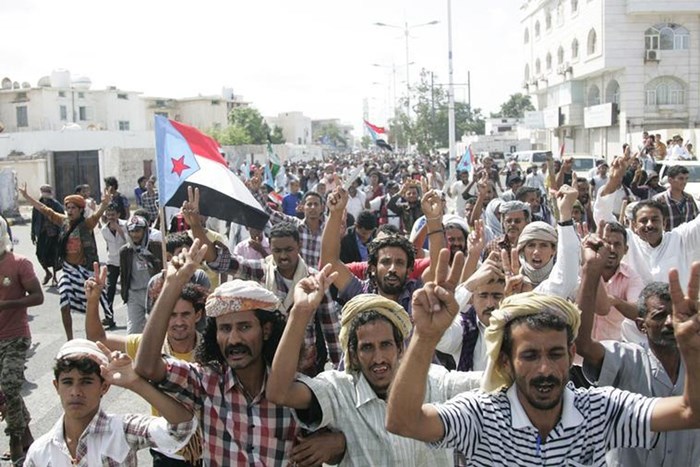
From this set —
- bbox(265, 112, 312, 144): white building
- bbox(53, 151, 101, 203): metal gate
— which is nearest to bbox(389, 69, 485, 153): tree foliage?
bbox(53, 151, 101, 203): metal gate

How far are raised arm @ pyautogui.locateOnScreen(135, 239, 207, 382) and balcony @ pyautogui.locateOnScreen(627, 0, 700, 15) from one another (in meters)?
43.2

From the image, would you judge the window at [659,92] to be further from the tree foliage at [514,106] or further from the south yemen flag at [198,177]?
the tree foliage at [514,106]

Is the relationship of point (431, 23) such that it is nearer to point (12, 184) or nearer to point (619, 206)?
point (12, 184)

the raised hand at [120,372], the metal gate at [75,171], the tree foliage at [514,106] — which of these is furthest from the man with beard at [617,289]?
the tree foliage at [514,106]

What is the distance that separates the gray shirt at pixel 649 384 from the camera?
10.0 feet

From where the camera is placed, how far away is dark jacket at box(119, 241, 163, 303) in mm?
7238

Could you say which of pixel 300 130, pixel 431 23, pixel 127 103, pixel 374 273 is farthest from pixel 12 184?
pixel 300 130

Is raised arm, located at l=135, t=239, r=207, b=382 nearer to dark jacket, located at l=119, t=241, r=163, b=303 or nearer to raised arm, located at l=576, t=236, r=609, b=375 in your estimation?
raised arm, located at l=576, t=236, r=609, b=375

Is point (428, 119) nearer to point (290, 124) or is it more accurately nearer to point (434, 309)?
point (434, 309)

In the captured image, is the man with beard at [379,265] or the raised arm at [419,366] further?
the man with beard at [379,265]

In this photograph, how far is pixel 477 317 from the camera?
3.87m

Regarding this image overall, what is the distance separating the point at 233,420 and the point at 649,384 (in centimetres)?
166

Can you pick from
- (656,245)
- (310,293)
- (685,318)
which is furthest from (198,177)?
(685,318)

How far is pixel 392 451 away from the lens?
2838 millimetres
